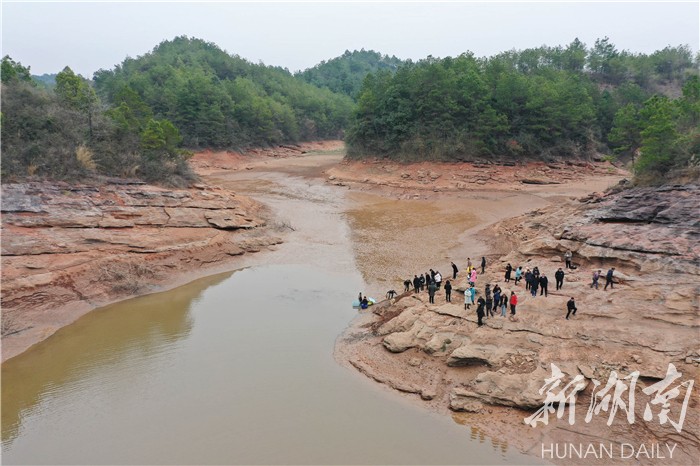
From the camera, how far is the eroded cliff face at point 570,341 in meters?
12.4

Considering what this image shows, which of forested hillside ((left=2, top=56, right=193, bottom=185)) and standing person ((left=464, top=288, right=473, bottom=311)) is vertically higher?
forested hillside ((left=2, top=56, right=193, bottom=185))

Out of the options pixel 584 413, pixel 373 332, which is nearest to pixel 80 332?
pixel 373 332

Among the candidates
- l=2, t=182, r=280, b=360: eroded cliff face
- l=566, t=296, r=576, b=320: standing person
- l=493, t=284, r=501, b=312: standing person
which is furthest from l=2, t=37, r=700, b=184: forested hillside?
l=493, t=284, r=501, b=312: standing person

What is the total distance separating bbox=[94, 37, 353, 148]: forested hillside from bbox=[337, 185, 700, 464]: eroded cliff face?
4283 centimetres

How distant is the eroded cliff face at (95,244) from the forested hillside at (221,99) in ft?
76.0

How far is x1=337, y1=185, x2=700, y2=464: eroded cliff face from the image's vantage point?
487 inches

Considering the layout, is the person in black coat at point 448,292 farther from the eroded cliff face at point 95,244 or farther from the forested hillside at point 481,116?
the forested hillside at point 481,116

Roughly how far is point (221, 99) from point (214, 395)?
240 feet

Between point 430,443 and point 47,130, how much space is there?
101 feet

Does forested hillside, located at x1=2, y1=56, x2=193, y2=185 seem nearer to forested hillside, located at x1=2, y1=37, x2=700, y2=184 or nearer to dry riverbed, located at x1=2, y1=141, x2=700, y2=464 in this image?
forested hillside, located at x1=2, y1=37, x2=700, y2=184

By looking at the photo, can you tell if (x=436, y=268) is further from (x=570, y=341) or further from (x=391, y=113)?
(x=391, y=113)

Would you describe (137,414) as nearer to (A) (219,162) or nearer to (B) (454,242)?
(B) (454,242)

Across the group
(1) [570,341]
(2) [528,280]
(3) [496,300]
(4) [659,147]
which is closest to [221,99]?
(4) [659,147]

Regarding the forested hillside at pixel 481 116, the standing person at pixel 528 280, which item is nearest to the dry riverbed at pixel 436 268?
the standing person at pixel 528 280
